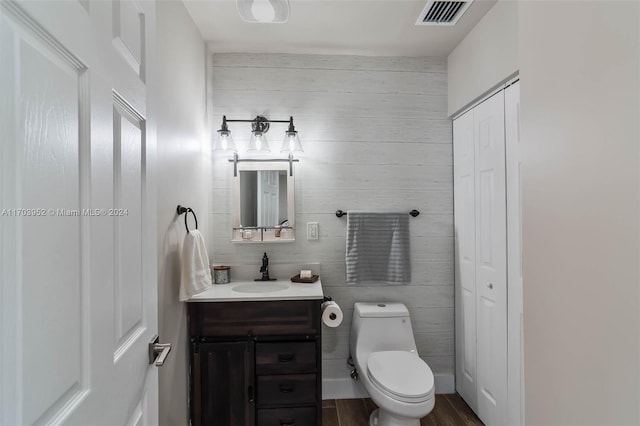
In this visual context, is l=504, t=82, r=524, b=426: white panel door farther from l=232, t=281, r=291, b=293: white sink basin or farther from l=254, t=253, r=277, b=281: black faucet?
l=254, t=253, r=277, b=281: black faucet

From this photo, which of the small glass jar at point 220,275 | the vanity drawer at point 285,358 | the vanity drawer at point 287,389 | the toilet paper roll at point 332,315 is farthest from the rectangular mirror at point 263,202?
the vanity drawer at point 287,389

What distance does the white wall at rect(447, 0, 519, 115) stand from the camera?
1613mm

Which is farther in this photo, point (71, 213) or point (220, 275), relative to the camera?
point (220, 275)

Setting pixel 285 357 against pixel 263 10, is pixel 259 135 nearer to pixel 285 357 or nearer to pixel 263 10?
pixel 263 10

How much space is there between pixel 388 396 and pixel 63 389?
61.1 inches

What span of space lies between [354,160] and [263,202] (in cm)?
75

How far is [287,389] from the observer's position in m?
1.80

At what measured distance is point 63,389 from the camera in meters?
0.48

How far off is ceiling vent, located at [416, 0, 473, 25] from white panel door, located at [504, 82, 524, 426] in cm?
52

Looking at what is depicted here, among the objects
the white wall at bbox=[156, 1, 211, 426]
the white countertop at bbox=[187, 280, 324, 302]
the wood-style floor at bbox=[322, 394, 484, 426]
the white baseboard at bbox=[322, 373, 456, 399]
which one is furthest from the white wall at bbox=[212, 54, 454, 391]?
the white wall at bbox=[156, 1, 211, 426]

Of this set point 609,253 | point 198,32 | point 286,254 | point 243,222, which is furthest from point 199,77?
point 609,253

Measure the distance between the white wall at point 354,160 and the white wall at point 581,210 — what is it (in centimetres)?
168

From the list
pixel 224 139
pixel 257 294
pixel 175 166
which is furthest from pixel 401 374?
pixel 224 139

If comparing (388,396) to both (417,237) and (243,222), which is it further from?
(243,222)
